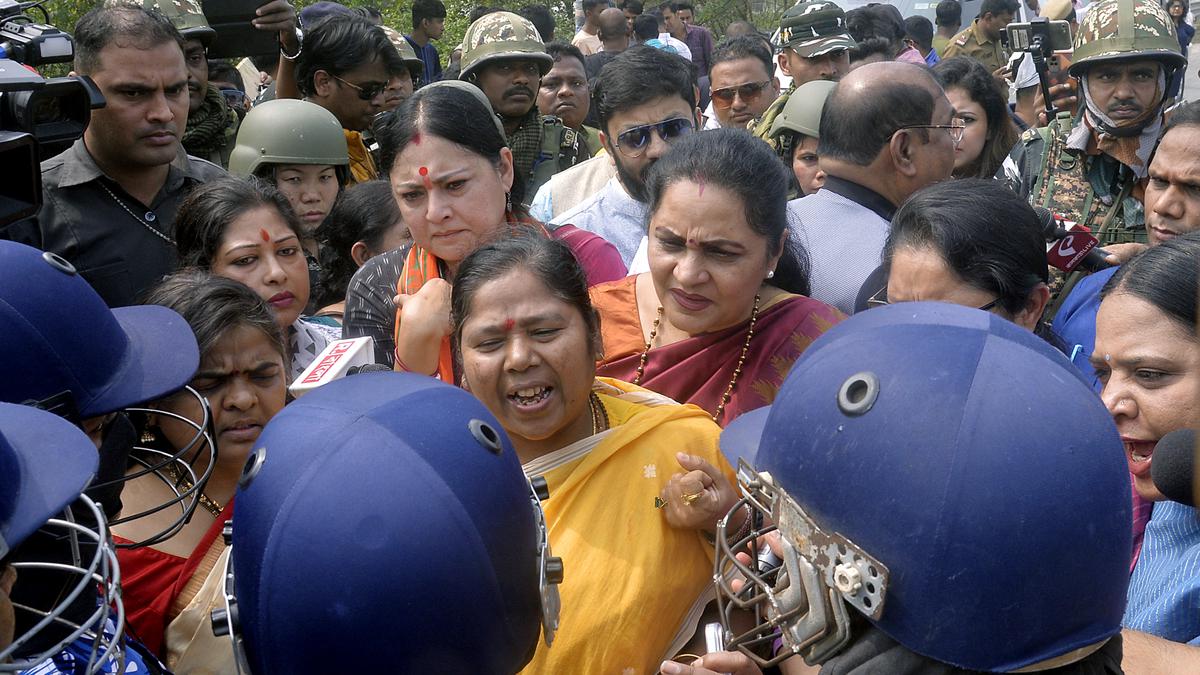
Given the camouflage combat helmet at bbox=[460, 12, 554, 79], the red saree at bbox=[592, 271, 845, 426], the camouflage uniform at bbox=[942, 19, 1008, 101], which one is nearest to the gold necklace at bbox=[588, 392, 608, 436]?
the red saree at bbox=[592, 271, 845, 426]

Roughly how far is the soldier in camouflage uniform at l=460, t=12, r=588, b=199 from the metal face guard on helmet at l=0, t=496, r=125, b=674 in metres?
3.95

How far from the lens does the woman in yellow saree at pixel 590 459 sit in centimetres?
234

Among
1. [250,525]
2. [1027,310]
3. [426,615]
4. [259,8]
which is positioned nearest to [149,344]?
[250,525]

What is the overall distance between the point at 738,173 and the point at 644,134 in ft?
4.56

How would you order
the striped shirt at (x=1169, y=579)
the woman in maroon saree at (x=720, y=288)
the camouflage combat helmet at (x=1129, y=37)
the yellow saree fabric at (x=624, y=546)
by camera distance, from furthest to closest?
the camouflage combat helmet at (x=1129, y=37) → the woman in maroon saree at (x=720, y=288) → the yellow saree fabric at (x=624, y=546) → the striped shirt at (x=1169, y=579)

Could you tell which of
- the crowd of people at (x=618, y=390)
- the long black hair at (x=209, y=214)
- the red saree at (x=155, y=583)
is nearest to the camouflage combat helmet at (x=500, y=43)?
the crowd of people at (x=618, y=390)

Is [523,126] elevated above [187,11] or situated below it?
below

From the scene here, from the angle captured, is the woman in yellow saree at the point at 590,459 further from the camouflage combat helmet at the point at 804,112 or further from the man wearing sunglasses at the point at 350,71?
the man wearing sunglasses at the point at 350,71

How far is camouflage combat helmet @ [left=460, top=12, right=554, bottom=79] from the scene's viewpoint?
5641mm

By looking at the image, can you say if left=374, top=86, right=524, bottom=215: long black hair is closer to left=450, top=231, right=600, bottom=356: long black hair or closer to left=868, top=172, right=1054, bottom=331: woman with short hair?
left=450, top=231, right=600, bottom=356: long black hair

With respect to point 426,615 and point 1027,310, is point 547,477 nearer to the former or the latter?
point 426,615

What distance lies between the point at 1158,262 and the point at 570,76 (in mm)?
4666

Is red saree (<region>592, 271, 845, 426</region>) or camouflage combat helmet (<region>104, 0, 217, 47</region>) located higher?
camouflage combat helmet (<region>104, 0, 217, 47</region>)

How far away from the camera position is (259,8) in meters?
5.05
